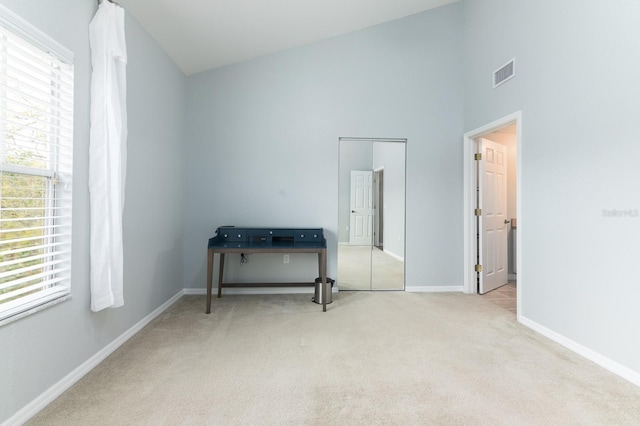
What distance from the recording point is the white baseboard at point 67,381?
1.54 meters

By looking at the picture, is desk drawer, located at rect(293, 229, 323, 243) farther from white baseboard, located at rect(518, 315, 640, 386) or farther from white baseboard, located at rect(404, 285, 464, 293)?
white baseboard, located at rect(518, 315, 640, 386)

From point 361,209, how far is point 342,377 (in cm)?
230

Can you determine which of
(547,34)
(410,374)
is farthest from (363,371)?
(547,34)

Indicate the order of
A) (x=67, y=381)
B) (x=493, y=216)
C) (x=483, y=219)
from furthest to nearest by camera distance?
(x=493, y=216), (x=483, y=219), (x=67, y=381)

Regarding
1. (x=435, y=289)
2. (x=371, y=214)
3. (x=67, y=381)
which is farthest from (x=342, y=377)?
(x=435, y=289)

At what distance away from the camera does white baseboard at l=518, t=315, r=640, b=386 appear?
2.01m

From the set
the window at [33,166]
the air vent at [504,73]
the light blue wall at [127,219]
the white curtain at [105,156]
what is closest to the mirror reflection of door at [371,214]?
the air vent at [504,73]

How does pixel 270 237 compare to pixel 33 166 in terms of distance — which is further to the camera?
pixel 270 237

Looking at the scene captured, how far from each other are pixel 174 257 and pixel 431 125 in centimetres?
349

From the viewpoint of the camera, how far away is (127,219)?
254cm

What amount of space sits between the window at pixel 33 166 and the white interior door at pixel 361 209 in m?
2.85

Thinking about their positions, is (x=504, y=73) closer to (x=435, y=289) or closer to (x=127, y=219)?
(x=435, y=289)

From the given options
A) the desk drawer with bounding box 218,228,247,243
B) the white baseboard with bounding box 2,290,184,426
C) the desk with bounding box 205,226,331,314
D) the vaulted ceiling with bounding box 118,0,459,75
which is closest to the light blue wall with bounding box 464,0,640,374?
the vaulted ceiling with bounding box 118,0,459,75

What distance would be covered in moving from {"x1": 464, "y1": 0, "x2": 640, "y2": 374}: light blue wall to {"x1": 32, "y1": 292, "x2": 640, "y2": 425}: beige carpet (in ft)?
1.16
